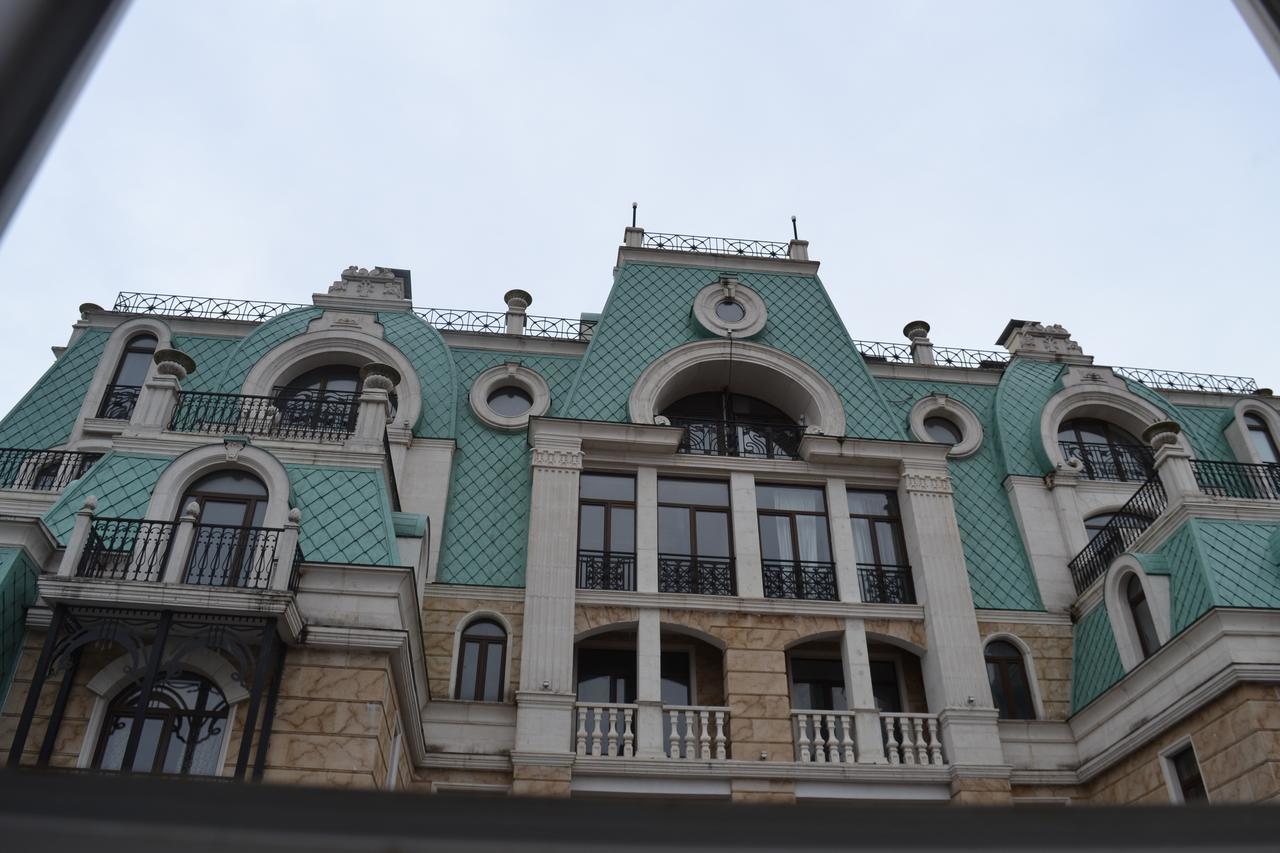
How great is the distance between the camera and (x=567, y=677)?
1683 cm

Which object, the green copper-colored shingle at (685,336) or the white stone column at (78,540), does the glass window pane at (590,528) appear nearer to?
the green copper-colored shingle at (685,336)

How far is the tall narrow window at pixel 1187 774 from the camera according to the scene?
1449 cm

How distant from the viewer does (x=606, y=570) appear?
18.4 metres

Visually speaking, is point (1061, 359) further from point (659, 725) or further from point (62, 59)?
point (62, 59)

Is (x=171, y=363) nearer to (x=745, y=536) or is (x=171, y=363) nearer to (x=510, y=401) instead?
(x=510, y=401)

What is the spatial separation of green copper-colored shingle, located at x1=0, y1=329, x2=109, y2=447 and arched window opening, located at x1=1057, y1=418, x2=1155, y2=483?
20.3 meters

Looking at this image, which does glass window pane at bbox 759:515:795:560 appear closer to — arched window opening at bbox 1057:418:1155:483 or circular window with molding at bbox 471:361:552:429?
circular window with molding at bbox 471:361:552:429

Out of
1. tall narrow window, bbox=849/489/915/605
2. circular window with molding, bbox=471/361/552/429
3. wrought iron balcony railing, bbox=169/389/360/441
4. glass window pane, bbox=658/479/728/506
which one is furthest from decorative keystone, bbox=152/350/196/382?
tall narrow window, bbox=849/489/915/605

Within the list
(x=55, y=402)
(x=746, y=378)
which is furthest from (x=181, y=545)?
(x=746, y=378)

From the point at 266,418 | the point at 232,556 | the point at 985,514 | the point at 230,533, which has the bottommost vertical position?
the point at 232,556

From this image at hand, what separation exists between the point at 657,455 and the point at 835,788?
679 cm

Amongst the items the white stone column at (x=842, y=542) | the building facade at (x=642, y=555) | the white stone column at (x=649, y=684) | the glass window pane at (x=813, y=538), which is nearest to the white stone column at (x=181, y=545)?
the building facade at (x=642, y=555)

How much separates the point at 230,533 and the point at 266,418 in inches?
128

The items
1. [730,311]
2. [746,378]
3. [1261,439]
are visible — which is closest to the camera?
[746,378]
